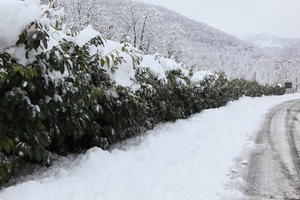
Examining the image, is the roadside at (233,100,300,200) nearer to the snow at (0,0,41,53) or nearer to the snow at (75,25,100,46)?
the snow at (75,25,100,46)

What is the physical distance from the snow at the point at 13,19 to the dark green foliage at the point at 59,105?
11 centimetres

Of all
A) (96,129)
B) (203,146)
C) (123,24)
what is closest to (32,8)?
(96,129)

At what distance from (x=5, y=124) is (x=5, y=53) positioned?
35.5 inches

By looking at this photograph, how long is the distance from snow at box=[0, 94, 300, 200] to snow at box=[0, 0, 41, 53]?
6.19ft

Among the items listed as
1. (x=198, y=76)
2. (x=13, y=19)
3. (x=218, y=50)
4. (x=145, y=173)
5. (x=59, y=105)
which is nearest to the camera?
(x=13, y=19)

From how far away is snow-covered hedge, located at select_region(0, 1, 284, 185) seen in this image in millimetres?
3887

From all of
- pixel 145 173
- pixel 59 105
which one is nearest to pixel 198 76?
pixel 145 173

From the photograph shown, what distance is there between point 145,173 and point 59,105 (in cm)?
174

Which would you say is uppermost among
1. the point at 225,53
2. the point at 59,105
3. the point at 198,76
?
the point at 225,53

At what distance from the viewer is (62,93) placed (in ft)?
14.7

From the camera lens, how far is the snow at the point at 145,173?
399 cm

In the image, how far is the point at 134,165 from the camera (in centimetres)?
528

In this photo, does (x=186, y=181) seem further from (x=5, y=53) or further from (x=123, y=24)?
(x=123, y=24)

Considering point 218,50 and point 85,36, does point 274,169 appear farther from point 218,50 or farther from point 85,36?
point 218,50
